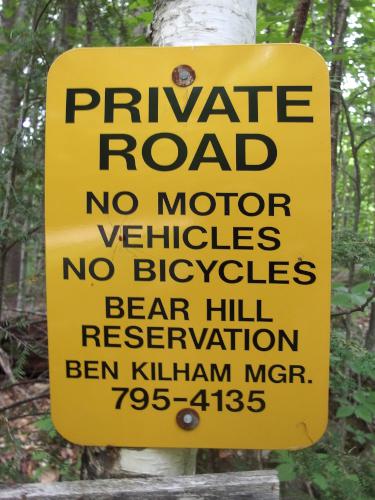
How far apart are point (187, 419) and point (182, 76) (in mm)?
817

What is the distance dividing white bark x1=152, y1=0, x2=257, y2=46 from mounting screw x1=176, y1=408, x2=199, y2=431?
90 centimetres

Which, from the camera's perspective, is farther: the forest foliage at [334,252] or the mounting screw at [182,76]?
the forest foliage at [334,252]

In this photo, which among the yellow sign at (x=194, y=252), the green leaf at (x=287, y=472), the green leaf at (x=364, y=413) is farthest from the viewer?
the green leaf at (x=364, y=413)

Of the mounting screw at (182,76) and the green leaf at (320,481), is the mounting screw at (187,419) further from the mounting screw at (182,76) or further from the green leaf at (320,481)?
the green leaf at (320,481)

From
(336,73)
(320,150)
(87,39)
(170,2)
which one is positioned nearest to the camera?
(320,150)

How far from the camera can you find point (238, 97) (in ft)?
3.46

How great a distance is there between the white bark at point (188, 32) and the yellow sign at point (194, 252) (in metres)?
0.05

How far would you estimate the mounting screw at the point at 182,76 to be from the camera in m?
1.07

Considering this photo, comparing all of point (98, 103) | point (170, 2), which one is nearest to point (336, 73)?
point (170, 2)

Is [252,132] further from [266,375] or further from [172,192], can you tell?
[266,375]

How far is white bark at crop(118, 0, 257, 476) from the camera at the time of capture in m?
1.09

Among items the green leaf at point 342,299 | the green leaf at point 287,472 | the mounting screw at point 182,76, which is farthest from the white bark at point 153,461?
the green leaf at point 342,299

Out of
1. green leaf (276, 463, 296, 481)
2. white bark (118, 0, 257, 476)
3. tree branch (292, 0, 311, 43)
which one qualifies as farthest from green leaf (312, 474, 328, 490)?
tree branch (292, 0, 311, 43)

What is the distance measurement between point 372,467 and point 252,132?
1.60 meters
